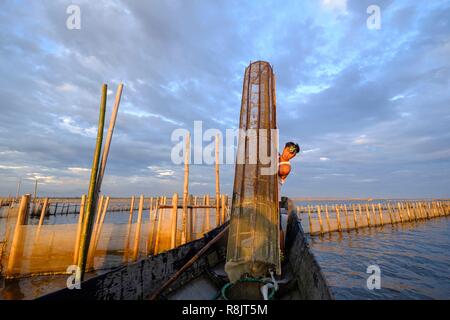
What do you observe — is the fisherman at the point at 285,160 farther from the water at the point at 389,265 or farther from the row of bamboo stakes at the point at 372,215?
the row of bamboo stakes at the point at 372,215

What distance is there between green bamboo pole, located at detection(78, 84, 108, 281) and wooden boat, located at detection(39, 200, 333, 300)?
1.45 m

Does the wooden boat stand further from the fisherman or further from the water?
the water

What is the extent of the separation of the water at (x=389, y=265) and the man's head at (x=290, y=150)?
3.95 metres

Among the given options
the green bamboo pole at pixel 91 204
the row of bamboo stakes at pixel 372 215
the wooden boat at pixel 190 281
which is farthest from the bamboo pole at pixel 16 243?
the row of bamboo stakes at pixel 372 215

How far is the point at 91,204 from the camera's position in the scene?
18.1ft

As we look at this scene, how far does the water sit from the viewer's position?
10992 mm

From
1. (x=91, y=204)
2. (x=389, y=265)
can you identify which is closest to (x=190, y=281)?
(x=91, y=204)

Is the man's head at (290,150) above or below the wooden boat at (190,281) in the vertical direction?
above

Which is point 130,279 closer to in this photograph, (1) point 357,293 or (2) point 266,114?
(2) point 266,114

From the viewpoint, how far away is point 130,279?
4.65 m

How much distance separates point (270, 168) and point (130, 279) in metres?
4.43

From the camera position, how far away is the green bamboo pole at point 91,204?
5.32 m

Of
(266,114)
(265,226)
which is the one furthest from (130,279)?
(266,114)
